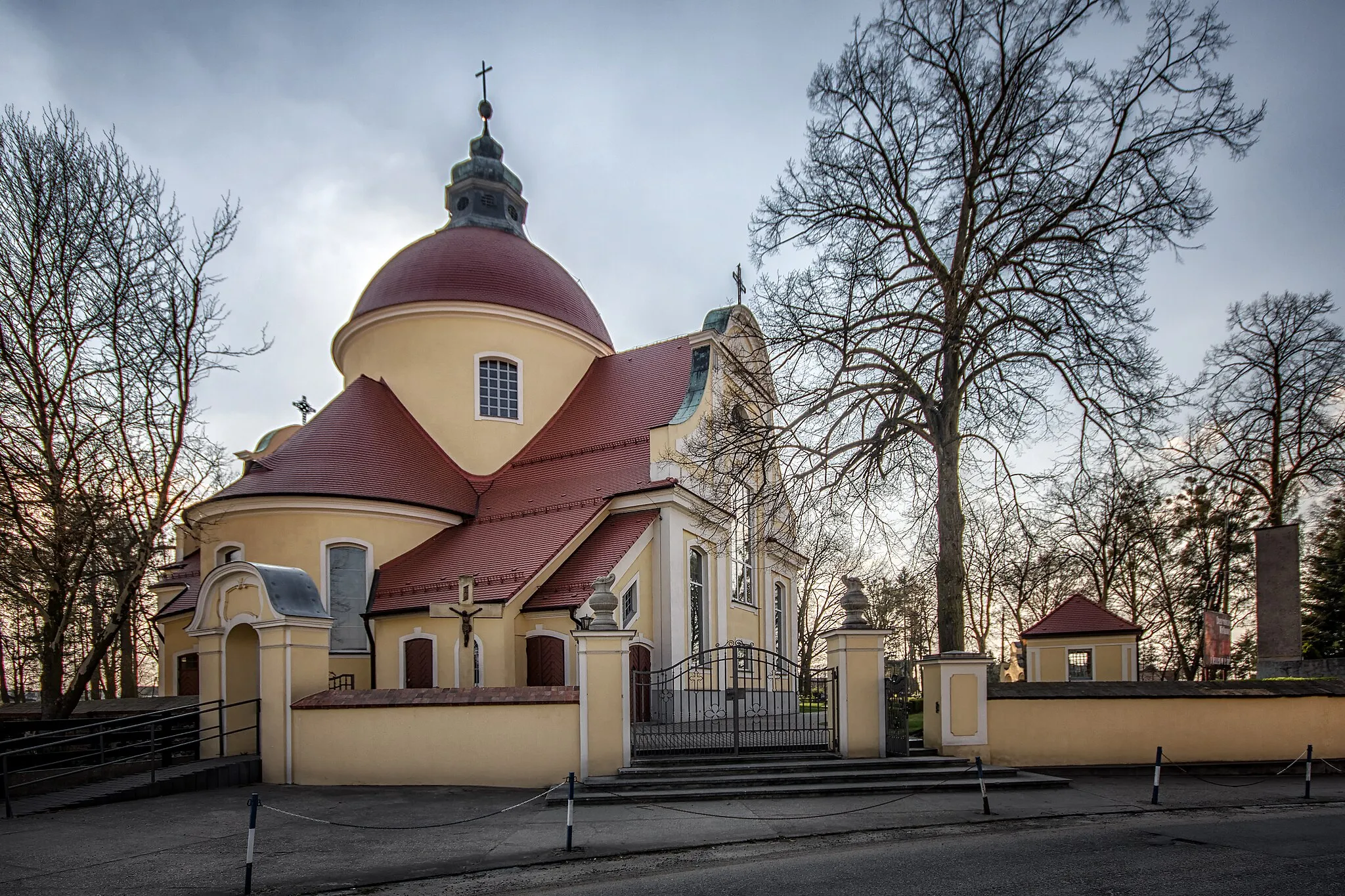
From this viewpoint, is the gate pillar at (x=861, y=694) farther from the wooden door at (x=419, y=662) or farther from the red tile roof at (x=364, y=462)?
the red tile roof at (x=364, y=462)

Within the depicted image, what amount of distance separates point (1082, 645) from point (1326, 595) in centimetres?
685

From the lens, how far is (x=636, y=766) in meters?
12.2

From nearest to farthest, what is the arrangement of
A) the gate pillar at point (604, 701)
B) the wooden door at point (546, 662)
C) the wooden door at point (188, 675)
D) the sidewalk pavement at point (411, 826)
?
1. the sidewalk pavement at point (411, 826)
2. the gate pillar at point (604, 701)
3. the wooden door at point (546, 662)
4. the wooden door at point (188, 675)

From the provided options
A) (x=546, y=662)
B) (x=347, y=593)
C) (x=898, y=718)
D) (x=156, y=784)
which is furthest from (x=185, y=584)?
(x=898, y=718)

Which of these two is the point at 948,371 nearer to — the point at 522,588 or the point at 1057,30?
the point at 1057,30

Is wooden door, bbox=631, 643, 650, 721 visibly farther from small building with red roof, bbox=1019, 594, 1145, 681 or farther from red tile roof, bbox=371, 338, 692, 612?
small building with red roof, bbox=1019, 594, 1145, 681

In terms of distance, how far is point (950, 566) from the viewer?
1362 cm

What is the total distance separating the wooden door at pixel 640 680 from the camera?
663 inches

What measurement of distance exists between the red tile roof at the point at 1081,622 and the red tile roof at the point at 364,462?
17.2 m

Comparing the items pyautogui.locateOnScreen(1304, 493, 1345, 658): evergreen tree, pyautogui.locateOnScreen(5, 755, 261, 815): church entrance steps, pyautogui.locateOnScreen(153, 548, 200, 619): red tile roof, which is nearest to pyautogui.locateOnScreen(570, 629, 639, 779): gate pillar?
pyautogui.locateOnScreen(5, 755, 261, 815): church entrance steps

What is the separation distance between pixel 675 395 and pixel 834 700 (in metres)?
10.6

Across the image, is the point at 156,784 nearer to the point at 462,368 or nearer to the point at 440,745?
the point at 440,745

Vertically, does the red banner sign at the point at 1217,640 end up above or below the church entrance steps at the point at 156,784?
above

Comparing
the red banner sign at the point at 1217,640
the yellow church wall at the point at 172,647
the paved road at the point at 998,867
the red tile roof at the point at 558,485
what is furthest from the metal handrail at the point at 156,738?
the red banner sign at the point at 1217,640
